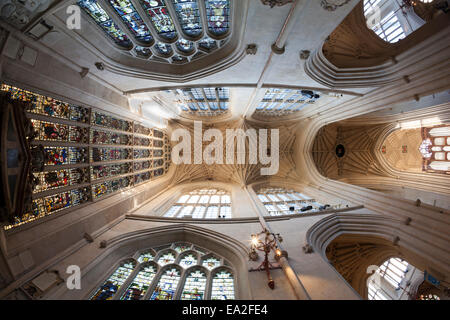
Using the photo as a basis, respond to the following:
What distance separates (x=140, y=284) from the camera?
478cm

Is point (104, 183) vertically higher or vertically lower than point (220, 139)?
lower

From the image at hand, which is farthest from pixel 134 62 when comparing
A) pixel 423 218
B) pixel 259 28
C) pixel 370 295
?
pixel 370 295

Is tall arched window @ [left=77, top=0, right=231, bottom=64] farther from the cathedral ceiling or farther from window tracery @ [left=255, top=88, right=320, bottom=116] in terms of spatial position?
the cathedral ceiling

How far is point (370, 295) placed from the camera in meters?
9.54

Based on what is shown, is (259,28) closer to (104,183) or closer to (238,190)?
(104,183)

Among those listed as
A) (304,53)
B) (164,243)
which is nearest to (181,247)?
(164,243)

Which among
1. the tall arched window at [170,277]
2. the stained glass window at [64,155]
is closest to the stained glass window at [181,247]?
the tall arched window at [170,277]

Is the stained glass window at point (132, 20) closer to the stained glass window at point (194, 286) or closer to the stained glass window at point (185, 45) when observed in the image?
the stained glass window at point (185, 45)

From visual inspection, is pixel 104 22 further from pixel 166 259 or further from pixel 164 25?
pixel 166 259

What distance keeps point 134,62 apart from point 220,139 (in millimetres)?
8007

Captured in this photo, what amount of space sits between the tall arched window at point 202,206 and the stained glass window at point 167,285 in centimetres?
278

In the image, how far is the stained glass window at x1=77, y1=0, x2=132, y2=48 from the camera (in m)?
4.64

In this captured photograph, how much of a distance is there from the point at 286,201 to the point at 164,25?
970cm

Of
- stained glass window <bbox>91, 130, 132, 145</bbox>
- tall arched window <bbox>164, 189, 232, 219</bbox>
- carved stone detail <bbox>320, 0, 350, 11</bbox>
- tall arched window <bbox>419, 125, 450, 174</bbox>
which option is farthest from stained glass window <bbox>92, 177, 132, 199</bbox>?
tall arched window <bbox>419, 125, 450, 174</bbox>
